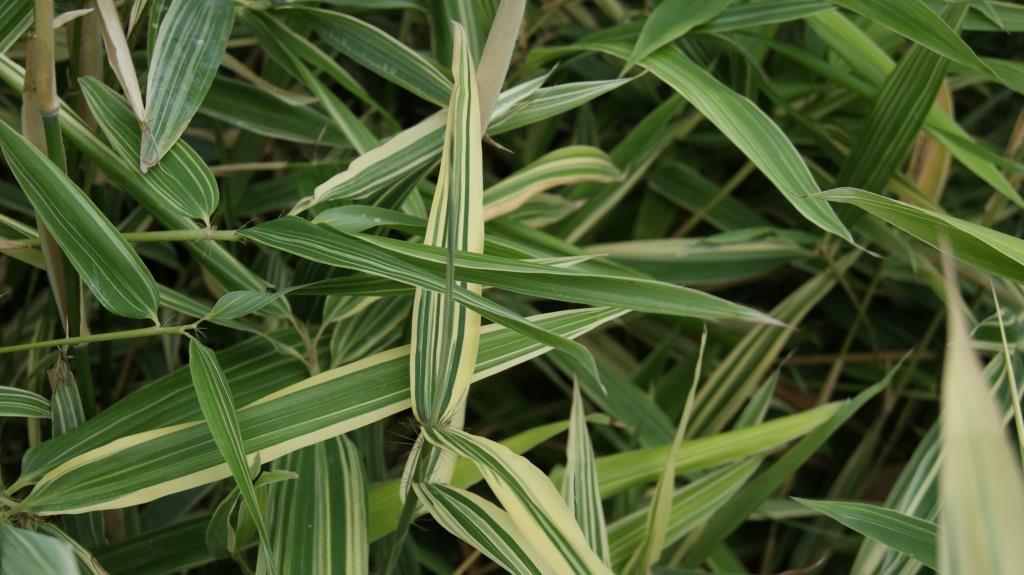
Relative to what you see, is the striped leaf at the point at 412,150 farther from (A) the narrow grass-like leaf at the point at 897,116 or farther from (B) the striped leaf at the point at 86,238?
(A) the narrow grass-like leaf at the point at 897,116

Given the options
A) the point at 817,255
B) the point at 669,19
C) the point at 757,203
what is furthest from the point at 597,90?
the point at 757,203

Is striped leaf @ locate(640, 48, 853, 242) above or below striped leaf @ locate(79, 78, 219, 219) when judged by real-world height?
above

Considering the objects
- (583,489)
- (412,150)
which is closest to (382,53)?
(412,150)

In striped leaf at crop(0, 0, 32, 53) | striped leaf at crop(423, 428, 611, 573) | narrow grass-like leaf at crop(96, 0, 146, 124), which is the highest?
striped leaf at crop(0, 0, 32, 53)

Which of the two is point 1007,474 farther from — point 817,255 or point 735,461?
point 817,255


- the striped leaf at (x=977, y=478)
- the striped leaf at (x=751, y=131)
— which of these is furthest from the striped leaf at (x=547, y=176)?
the striped leaf at (x=977, y=478)

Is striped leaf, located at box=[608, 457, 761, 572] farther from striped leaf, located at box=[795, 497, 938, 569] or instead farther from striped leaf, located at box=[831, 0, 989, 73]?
striped leaf, located at box=[831, 0, 989, 73]

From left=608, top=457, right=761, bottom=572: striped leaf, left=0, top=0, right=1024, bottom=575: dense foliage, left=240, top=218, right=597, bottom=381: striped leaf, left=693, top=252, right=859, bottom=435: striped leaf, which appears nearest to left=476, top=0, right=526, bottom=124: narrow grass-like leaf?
left=0, top=0, right=1024, bottom=575: dense foliage

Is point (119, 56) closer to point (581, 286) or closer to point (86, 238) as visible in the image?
point (86, 238)
